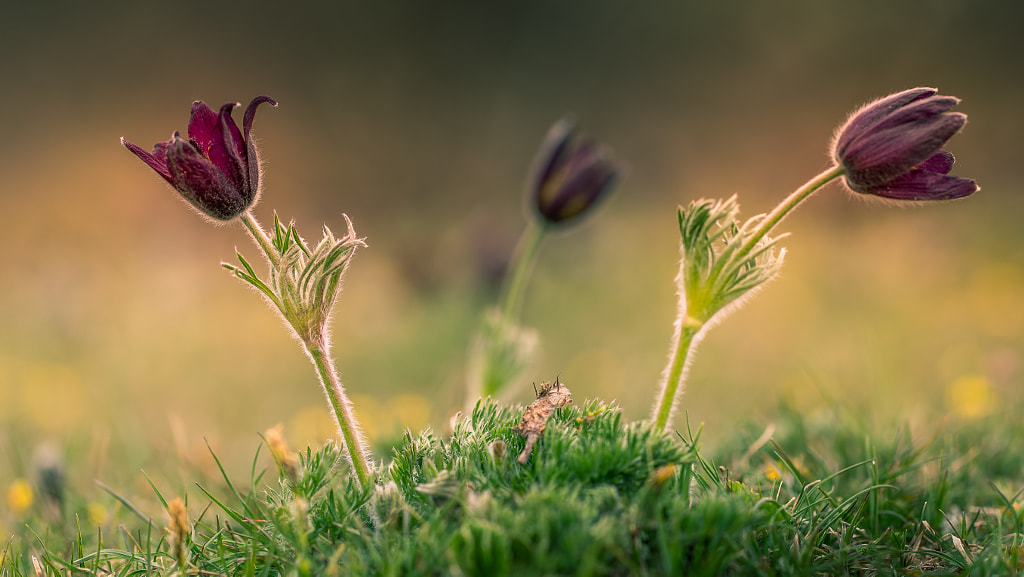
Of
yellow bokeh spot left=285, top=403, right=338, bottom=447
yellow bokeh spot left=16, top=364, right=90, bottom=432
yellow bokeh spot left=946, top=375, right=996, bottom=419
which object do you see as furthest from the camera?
yellow bokeh spot left=16, top=364, right=90, bottom=432

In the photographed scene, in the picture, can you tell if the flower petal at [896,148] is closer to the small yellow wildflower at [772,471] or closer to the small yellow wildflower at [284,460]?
the small yellow wildflower at [772,471]

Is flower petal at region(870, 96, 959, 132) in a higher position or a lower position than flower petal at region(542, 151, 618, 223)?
lower

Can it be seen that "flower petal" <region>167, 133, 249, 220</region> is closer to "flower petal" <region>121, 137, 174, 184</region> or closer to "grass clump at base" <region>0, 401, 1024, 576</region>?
"flower petal" <region>121, 137, 174, 184</region>

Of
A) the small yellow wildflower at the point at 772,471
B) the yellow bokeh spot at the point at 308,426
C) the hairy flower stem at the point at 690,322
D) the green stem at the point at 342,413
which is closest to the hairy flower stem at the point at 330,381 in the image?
the green stem at the point at 342,413

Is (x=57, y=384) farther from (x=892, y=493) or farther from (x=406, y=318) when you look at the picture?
(x=892, y=493)

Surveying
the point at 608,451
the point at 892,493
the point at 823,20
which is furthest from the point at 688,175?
the point at 608,451

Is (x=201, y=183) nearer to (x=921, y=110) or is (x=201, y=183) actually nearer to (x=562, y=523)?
(x=562, y=523)

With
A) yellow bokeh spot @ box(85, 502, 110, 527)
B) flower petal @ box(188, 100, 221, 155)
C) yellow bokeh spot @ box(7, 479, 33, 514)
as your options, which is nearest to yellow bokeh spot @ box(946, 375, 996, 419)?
flower petal @ box(188, 100, 221, 155)
